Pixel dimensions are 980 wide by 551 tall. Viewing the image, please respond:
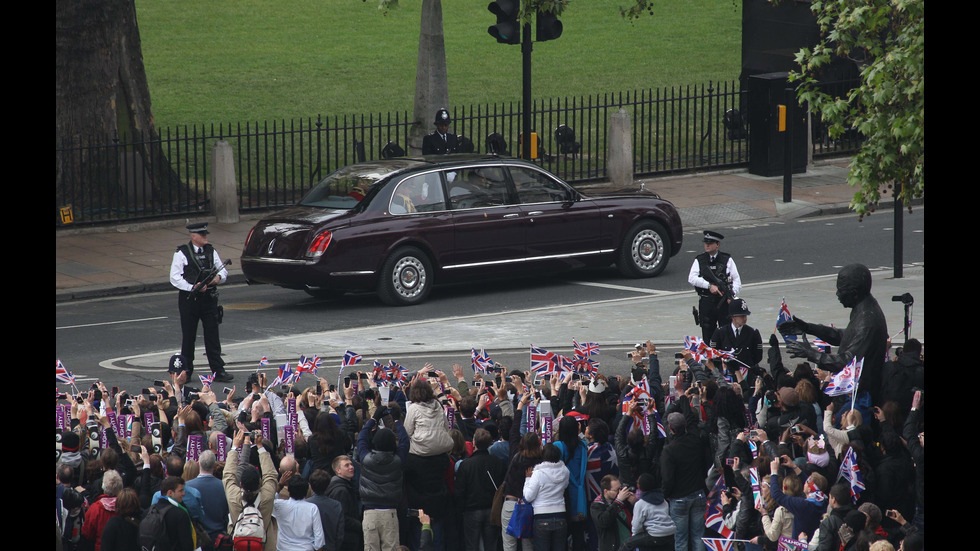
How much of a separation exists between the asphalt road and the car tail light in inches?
30.7

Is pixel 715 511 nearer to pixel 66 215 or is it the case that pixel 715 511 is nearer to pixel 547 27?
pixel 547 27

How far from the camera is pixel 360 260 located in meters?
15.8

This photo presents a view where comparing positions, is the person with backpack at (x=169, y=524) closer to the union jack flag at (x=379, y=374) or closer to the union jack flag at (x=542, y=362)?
the union jack flag at (x=379, y=374)

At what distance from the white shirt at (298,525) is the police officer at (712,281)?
5990 millimetres

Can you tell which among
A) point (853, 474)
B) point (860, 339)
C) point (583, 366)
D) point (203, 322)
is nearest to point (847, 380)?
point (860, 339)

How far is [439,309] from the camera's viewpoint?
52.9ft

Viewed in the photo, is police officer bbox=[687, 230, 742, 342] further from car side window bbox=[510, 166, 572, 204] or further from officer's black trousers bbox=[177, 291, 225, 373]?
officer's black trousers bbox=[177, 291, 225, 373]

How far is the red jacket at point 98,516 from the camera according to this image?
7945 millimetres

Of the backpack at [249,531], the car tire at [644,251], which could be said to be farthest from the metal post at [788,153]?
the backpack at [249,531]

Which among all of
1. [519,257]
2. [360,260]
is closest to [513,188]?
[519,257]
